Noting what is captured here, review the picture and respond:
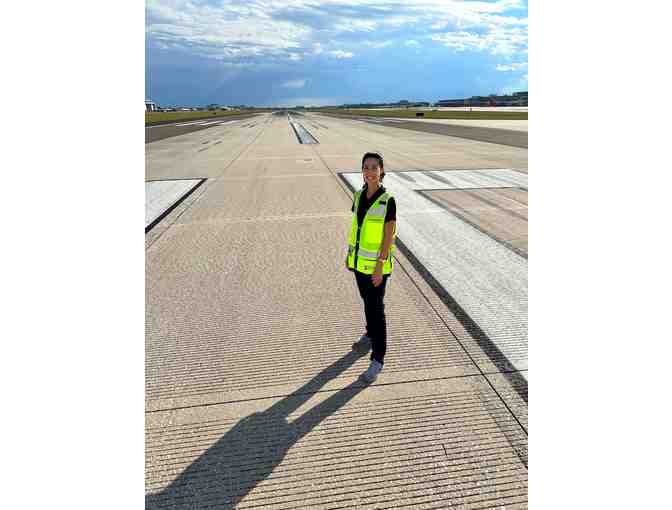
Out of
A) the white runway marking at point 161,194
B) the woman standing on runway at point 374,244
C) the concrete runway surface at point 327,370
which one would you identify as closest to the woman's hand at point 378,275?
the woman standing on runway at point 374,244

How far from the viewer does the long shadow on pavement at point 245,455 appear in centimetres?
264

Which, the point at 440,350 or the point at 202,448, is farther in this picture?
the point at 440,350

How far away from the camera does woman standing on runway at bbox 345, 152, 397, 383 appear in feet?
11.3

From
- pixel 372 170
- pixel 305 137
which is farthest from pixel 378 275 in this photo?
pixel 305 137

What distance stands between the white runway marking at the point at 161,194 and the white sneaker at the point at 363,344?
5.98 m

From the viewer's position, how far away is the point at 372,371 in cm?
371

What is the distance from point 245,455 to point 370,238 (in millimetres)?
1757

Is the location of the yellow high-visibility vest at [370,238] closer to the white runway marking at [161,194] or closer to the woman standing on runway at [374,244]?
the woman standing on runway at [374,244]

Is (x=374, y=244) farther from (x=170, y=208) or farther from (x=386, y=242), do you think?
(x=170, y=208)
